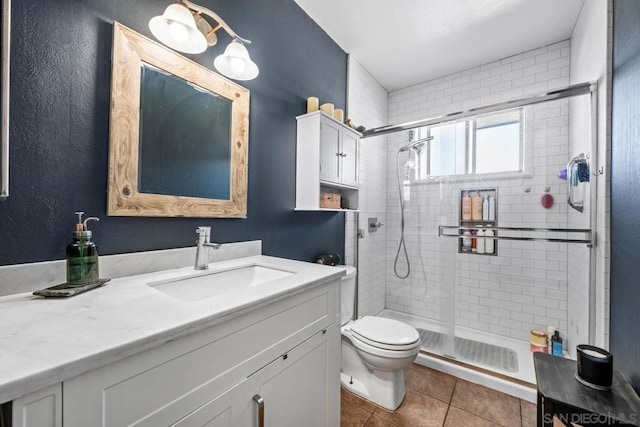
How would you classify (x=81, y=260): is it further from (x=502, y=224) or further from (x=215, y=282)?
(x=502, y=224)

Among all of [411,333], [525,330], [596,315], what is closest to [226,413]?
[411,333]

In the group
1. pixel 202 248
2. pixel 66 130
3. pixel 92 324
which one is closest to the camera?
pixel 92 324

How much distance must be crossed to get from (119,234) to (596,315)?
2.51m

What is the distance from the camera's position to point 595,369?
0.98 metres

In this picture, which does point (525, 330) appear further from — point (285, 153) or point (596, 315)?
point (285, 153)

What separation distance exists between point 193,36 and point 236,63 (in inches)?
9.2

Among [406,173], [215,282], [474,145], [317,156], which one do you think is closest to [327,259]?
[317,156]

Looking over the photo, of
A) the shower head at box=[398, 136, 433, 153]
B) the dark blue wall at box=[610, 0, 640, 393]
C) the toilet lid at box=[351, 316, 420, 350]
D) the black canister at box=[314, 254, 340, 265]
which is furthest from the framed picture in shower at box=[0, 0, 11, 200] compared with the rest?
the shower head at box=[398, 136, 433, 153]

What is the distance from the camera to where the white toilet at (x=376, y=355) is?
1562mm

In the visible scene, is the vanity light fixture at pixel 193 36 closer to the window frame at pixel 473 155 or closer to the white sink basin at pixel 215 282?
the white sink basin at pixel 215 282

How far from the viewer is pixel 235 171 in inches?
56.6

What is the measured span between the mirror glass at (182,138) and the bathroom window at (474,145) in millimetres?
1881

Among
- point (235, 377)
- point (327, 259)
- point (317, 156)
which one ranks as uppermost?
point (317, 156)

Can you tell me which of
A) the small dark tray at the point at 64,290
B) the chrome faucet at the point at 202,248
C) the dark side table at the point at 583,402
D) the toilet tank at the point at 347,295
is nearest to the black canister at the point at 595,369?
the dark side table at the point at 583,402
